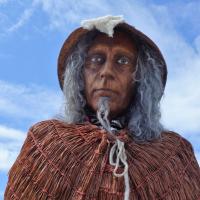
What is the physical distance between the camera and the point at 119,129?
2.58 meters

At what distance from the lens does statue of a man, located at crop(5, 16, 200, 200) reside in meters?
2.29

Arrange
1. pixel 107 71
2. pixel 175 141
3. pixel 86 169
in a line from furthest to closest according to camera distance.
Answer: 1. pixel 175 141
2. pixel 107 71
3. pixel 86 169

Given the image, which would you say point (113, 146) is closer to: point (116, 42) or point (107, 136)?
point (107, 136)

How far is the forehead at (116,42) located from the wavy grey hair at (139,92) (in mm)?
47

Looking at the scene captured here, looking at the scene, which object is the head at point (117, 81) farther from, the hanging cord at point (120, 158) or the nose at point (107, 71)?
the hanging cord at point (120, 158)

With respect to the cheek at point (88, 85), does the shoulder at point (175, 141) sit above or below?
below

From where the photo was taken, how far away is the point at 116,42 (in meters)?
2.57

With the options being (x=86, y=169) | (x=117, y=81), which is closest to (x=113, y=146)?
(x=86, y=169)

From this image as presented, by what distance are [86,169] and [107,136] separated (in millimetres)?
177

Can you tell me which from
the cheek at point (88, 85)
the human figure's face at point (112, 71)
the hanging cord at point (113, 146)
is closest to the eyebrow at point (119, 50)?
the human figure's face at point (112, 71)

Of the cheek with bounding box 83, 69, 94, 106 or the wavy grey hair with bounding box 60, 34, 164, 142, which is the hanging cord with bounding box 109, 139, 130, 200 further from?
the cheek with bounding box 83, 69, 94, 106

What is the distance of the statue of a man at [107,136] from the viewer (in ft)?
7.50

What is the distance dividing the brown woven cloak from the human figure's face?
157 mm

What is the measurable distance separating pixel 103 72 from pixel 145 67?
0.25 metres
